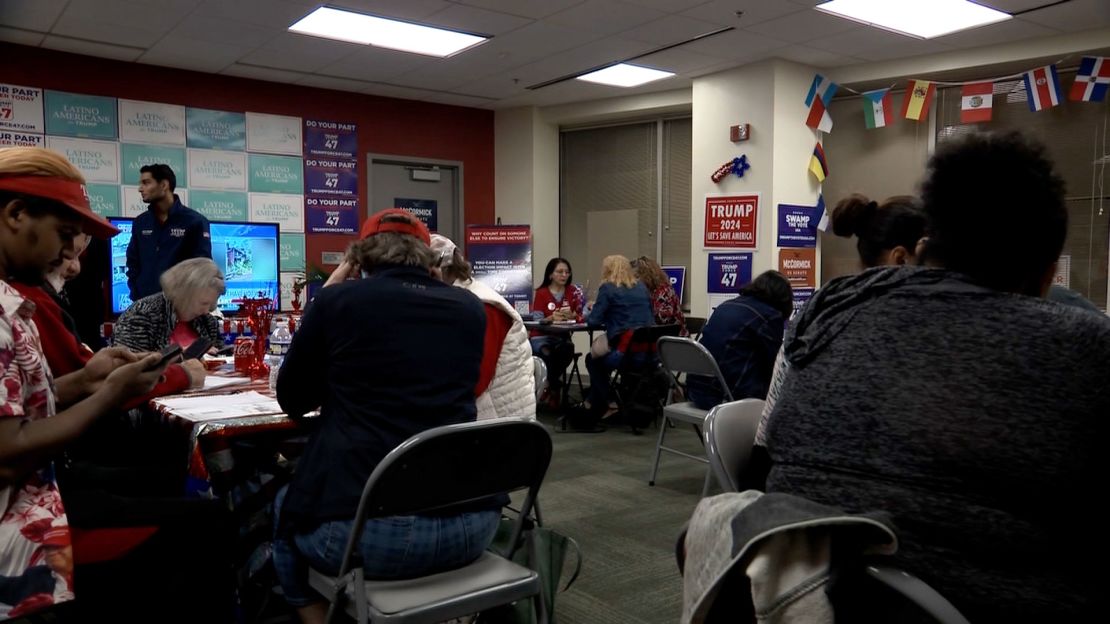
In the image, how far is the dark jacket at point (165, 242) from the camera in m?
5.00

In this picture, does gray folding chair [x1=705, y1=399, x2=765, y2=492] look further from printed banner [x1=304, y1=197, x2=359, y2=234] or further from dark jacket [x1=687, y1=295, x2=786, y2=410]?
printed banner [x1=304, y1=197, x2=359, y2=234]

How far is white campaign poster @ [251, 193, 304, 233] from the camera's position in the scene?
7.06m

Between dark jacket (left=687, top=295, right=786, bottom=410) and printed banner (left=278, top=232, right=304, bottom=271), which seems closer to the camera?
dark jacket (left=687, top=295, right=786, bottom=410)

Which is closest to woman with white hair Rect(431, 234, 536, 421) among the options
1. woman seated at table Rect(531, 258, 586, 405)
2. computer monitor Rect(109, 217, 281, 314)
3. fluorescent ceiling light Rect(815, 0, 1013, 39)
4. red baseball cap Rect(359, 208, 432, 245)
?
red baseball cap Rect(359, 208, 432, 245)

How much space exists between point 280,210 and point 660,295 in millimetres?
3594

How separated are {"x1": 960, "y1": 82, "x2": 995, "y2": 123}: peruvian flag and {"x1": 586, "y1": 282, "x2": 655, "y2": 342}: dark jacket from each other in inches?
115

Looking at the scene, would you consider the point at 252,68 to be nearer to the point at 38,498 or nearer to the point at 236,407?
the point at 236,407

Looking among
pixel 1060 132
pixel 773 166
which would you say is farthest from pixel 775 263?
pixel 1060 132

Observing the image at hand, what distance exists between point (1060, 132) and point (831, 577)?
247 inches

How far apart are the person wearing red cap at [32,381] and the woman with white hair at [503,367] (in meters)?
1.02

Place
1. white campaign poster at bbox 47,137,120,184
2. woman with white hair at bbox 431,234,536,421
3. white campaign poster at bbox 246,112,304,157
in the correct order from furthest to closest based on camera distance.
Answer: white campaign poster at bbox 246,112,304,157, white campaign poster at bbox 47,137,120,184, woman with white hair at bbox 431,234,536,421

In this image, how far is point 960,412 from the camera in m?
0.97

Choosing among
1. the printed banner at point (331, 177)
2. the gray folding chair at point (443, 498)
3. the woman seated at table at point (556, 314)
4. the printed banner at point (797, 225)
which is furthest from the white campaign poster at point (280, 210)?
the gray folding chair at point (443, 498)

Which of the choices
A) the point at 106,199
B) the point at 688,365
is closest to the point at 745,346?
the point at 688,365
